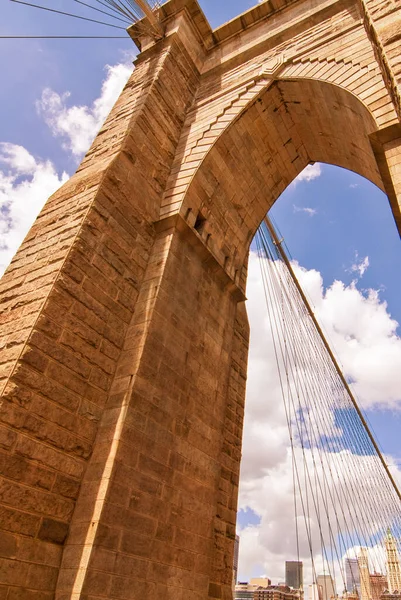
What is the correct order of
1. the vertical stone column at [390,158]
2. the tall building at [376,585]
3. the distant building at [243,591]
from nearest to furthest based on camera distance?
the vertical stone column at [390,158]
the tall building at [376,585]
the distant building at [243,591]

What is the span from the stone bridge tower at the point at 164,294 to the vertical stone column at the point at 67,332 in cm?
2

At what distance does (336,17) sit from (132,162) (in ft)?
15.1

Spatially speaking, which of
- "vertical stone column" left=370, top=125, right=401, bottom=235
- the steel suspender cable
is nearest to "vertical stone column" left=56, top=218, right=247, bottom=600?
"vertical stone column" left=370, top=125, right=401, bottom=235

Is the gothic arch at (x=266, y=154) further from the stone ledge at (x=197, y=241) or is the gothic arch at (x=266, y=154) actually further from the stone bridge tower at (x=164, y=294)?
the stone ledge at (x=197, y=241)

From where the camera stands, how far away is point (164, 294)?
5.26 m

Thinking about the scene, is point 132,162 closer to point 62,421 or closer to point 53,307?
point 53,307

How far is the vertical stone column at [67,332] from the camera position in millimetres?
3424

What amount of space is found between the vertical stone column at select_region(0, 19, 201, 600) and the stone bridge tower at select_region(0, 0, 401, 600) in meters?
0.02

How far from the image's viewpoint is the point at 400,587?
60.4m

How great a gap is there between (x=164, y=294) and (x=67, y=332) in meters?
1.43

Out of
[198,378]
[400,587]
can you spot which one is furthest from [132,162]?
[400,587]

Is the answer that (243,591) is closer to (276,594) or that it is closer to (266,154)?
(276,594)

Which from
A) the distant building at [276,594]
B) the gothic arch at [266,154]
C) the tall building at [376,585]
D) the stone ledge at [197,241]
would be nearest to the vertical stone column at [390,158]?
the gothic arch at [266,154]

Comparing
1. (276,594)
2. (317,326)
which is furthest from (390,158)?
(276,594)
